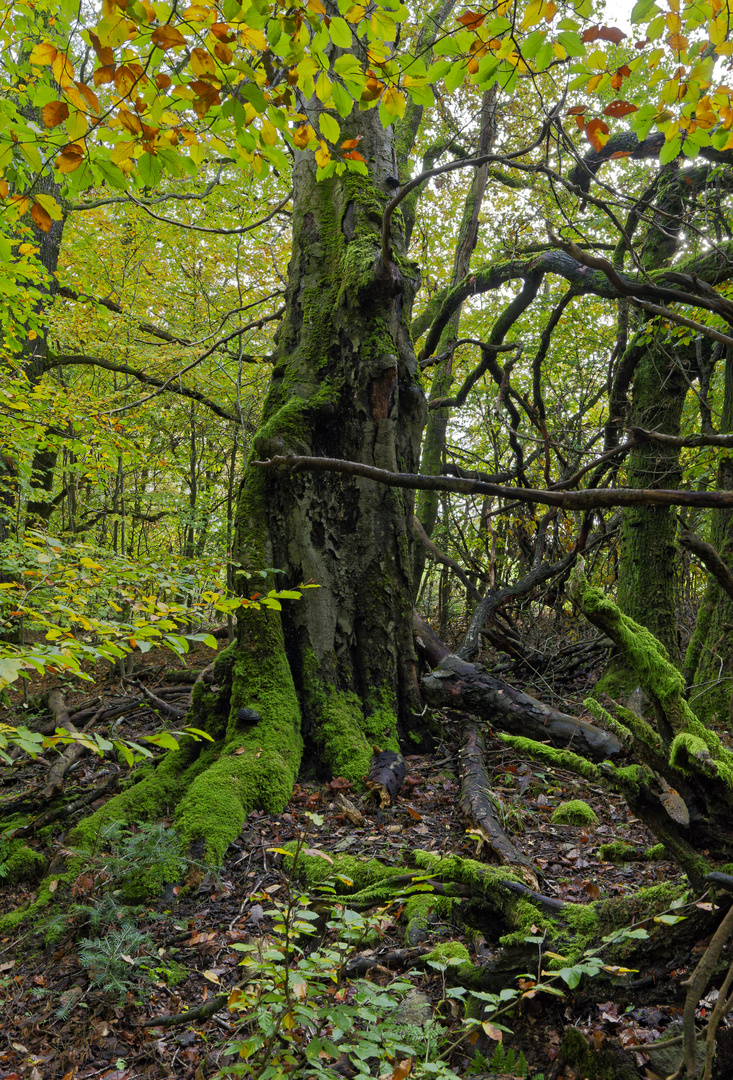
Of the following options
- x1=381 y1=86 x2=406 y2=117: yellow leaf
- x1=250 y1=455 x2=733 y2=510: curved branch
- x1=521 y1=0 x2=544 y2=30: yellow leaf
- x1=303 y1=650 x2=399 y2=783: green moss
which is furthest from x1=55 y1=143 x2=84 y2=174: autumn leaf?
x1=303 y1=650 x2=399 y2=783: green moss

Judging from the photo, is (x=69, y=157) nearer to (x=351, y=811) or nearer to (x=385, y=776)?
(x=351, y=811)

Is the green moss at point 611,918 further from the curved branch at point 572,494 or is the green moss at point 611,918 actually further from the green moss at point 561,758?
the curved branch at point 572,494

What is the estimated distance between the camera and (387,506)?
16.6ft

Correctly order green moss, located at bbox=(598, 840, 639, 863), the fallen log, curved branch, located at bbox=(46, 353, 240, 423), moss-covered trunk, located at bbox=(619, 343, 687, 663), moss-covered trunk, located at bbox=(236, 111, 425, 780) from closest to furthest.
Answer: green moss, located at bbox=(598, 840, 639, 863)
the fallen log
moss-covered trunk, located at bbox=(236, 111, 425, 780)
moss-covered trunk, located at bbox=(619, 343, 687, 663)
curved branch, located at bbox=(46, 353, 240, 423)

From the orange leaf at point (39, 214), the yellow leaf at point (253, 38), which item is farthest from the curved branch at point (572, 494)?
the yellow leaf at point (253, 38)

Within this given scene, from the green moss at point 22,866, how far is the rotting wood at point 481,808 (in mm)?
2639

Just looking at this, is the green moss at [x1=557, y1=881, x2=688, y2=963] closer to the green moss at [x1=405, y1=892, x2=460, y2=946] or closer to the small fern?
the green moss at [x1=405, y1=892, x2=460, y2=946]

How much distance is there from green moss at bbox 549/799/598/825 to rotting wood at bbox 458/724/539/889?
0.47 m

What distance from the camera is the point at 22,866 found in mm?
3521

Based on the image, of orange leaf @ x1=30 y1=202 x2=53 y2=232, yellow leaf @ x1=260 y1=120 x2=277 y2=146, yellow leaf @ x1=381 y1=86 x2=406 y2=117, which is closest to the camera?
orange leaf @ x1=30 y1=202 x2=53 y2=232

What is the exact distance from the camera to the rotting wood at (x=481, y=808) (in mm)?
2822

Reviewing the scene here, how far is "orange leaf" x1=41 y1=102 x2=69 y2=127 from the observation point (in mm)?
2074

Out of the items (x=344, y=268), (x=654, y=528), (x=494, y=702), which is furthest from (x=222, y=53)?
(x=654, y=528)

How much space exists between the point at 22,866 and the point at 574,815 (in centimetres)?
348
